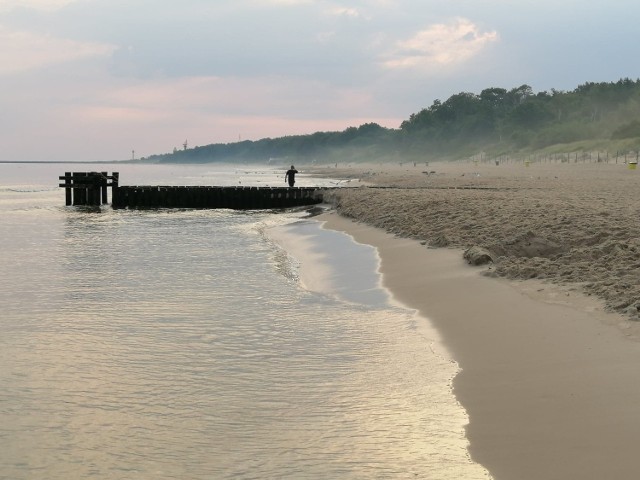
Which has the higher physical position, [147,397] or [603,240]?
[603,240]

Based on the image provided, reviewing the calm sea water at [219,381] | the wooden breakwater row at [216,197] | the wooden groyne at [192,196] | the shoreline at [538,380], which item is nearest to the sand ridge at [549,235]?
the shoreline at [538,380]

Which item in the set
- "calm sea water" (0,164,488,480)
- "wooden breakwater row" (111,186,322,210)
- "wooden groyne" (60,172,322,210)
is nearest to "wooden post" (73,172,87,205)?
"wooden groyne" (60,172,322,210)

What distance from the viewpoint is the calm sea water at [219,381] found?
18.9ft

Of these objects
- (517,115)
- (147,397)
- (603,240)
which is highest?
(517,115)

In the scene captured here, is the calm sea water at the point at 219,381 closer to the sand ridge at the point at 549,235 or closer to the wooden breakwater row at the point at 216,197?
the sand ridge at the point at 549,235

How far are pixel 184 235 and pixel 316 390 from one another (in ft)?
61.8

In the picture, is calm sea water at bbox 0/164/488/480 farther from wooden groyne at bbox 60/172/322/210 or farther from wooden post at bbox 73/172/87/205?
wooden post at bbox 73/172/87/205

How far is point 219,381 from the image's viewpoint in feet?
25.6

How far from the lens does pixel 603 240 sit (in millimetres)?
12930

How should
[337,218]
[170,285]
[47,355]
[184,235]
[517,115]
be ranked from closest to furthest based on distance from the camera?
[47,355], [170,285], [184,235], [337,218], [517,115]

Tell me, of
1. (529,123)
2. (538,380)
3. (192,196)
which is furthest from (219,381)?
(529,123)

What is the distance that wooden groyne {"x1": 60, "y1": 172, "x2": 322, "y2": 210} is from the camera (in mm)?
42250

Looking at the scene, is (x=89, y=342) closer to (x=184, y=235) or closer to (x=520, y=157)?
(x=184, y=235)

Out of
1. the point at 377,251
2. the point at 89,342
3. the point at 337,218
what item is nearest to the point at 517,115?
the point at 337,218
